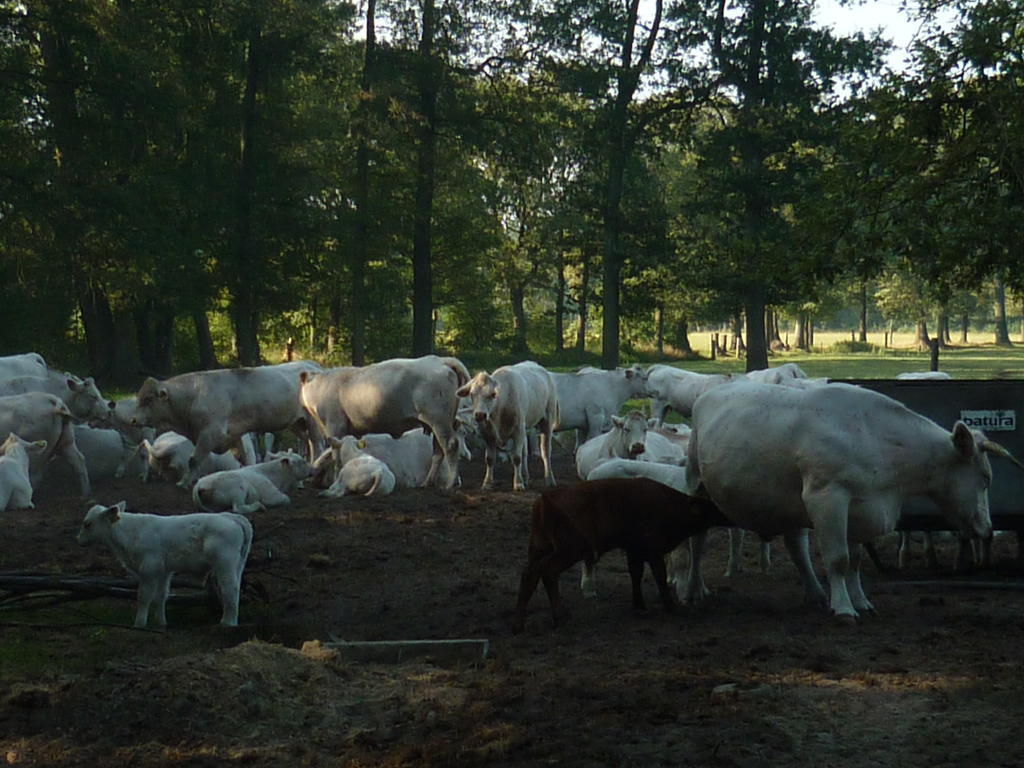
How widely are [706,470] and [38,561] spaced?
6724 millimetres

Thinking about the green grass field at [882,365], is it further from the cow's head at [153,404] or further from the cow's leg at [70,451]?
the cow's leg at [70,451]

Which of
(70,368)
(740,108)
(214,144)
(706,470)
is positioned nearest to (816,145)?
(740,108)

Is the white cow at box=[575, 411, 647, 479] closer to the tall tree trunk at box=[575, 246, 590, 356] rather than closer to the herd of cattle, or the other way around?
the herd of cattle

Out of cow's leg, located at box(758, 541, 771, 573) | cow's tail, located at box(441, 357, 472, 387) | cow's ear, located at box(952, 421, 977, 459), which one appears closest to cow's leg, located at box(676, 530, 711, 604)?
cow's leg, located at box(758, 541, 771, 573)

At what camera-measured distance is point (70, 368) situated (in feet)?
137

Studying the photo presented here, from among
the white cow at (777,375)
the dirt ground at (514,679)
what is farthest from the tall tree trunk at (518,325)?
the dirt ground at (514,679)

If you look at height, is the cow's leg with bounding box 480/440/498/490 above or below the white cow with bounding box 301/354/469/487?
below

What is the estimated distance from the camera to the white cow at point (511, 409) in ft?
61.3

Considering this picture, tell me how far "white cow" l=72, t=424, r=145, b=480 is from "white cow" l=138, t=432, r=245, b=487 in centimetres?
76

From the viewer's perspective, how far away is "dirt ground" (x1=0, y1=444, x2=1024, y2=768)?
6.20m

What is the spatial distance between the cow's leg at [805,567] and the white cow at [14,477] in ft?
34.5

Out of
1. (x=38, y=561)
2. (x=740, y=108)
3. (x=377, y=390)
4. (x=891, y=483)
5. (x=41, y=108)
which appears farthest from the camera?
(x=740, y=108)

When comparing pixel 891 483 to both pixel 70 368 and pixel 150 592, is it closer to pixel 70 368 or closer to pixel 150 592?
pixel 150 592

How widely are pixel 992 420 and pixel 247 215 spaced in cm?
2737
